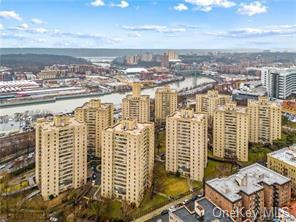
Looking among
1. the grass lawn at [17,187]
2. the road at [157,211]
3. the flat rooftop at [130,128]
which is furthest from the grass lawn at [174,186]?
the grass lawn at [17,187]

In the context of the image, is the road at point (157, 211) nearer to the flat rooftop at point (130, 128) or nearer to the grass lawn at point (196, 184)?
the grass lawn at point (196, 184)

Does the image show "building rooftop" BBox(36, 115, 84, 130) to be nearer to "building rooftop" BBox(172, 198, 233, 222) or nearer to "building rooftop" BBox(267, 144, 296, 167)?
"building rooftop" BBox(172, 198, 233, 222)

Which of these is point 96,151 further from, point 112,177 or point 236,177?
point 236,177

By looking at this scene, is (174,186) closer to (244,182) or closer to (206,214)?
(244,182)

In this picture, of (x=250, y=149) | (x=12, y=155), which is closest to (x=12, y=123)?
(x=12, y=155)

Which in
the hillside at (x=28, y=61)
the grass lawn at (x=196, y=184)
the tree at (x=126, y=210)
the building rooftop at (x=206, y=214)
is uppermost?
the hillside at (x=28, y=61)

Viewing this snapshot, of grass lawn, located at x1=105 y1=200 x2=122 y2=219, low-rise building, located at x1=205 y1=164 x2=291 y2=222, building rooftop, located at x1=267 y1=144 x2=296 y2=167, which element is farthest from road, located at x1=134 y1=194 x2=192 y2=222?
building rooftop, located at x1=267 y1=144 x2=296 y2=167
